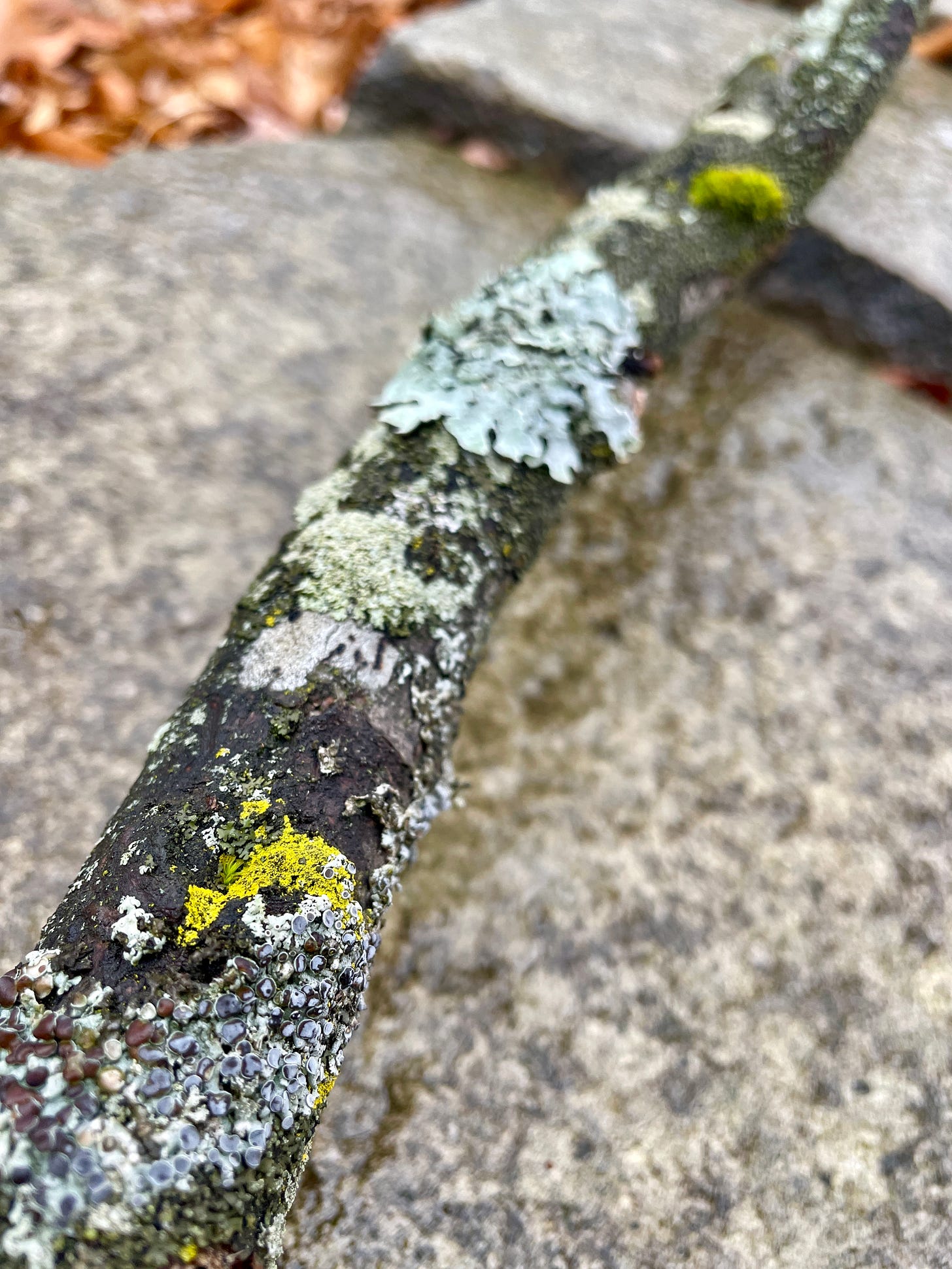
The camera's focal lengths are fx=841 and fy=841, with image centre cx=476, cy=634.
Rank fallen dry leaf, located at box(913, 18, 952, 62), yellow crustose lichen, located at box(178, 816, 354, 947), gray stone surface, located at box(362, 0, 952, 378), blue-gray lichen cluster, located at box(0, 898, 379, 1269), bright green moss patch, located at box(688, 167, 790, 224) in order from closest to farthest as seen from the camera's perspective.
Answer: blue-gray lichen cluster, located at box(0, 898, 379, 1269), yellow crustose lichen, located at box(178, 816, 354, 947), bright green moss patch, located at box(688, 167, 790, 224), gray stone surface, located at box(362, 0, 952, 378), fallen dry leaf, located at box(913, 18, 952, 62)

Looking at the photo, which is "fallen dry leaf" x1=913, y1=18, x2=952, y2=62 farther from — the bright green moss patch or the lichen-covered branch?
the lichen-covered branch

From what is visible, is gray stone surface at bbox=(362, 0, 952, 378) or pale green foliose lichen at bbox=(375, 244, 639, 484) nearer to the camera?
pale green foliose lichen at bbox=(375, 244, 639, 484)

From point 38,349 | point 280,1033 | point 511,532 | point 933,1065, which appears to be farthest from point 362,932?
point 38,349

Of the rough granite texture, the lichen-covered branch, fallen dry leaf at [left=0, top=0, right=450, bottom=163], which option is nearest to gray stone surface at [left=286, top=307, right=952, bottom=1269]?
the rough granite texture

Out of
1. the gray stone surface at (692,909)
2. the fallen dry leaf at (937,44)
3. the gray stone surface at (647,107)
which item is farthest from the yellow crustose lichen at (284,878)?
the fallen dry leaf at (937,44)

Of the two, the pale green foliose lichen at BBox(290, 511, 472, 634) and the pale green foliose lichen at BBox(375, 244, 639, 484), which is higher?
the pale green foliose lichen at BBox(375, 244, 639, 484)

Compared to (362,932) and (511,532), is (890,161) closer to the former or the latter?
(511,532)

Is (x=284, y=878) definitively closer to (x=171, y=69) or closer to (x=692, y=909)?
(x=692, y=909)
